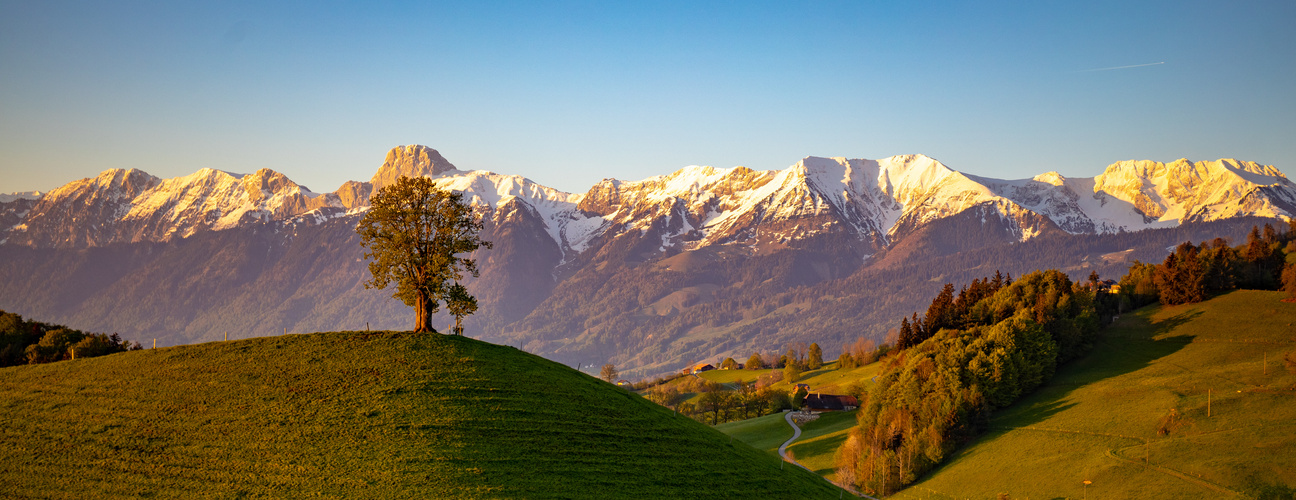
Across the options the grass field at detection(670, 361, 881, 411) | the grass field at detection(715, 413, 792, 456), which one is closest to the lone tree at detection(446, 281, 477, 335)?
the grass field at detection(715, 413, 792, 456)

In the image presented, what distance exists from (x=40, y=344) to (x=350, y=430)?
43.7m

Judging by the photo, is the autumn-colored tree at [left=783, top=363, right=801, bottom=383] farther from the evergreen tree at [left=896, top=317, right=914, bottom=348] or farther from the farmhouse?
the farmhouse

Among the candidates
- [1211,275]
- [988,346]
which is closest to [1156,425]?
[988,346]

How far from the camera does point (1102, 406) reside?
310 ft

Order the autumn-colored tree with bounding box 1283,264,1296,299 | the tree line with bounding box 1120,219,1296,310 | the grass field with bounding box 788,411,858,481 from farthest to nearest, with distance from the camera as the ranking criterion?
the tree line with bounding box 1120,219,1296,310 < the autumn-colored tree with bounding box 1283,264,1296,299 < the grass field with bounding box 788,411,858,481

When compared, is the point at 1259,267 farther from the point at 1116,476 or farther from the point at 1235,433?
the point at 1116,476

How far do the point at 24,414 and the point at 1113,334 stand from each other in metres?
133

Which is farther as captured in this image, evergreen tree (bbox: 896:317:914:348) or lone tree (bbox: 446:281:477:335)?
evergreen tree (bbox: 896:317:914:348)

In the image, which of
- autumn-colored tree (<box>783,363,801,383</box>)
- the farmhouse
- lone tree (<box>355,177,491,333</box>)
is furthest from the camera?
autumn-colored tree (<box>783,363,801,383</box>)

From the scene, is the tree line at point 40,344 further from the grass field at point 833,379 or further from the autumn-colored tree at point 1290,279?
the autumn-colored tree at point 1290,279

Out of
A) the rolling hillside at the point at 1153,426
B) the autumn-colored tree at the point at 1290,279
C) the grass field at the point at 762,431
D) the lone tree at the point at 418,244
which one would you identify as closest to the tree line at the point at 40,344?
the lone tree at the point at 418,244

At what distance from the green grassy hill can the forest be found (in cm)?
3719

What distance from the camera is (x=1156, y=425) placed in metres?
84.7

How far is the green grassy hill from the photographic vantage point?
136ft
